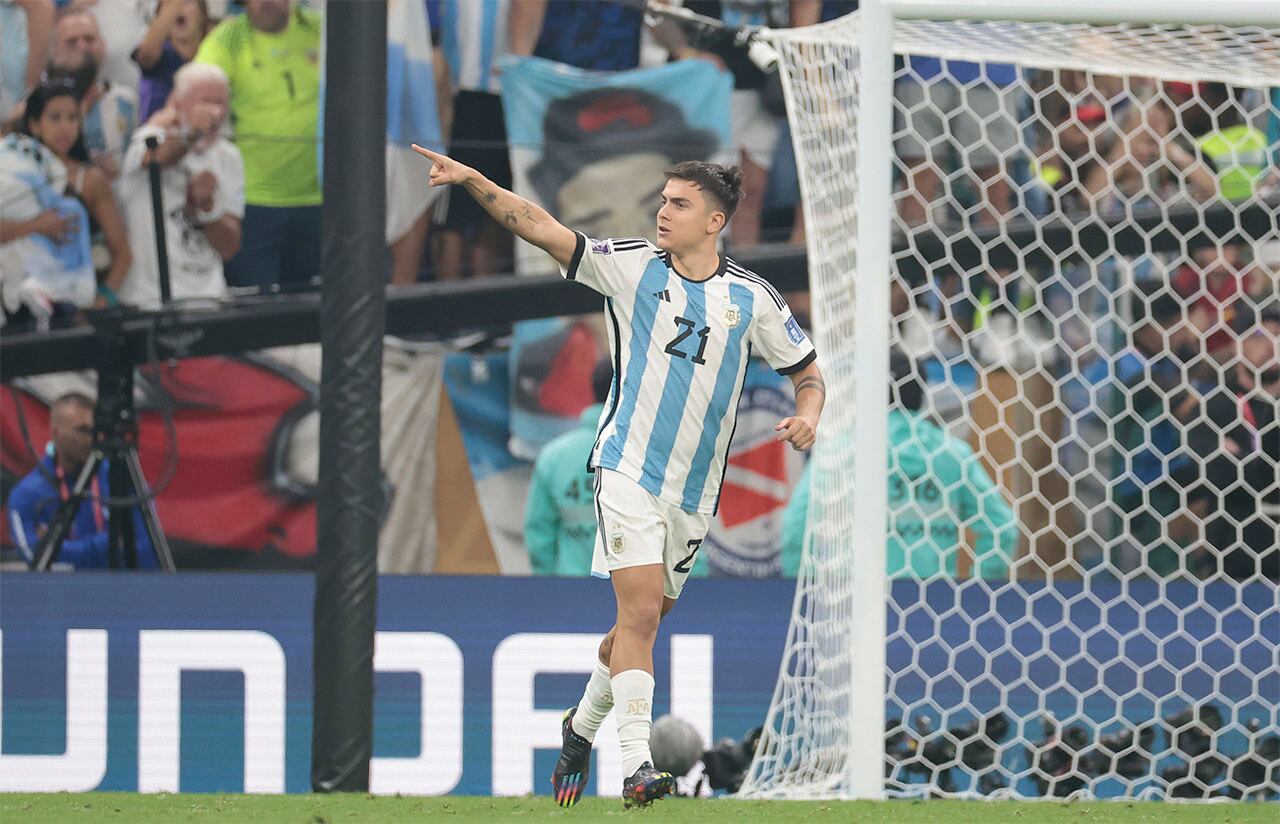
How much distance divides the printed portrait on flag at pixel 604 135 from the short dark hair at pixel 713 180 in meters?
2.91

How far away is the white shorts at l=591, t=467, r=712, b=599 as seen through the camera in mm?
4422

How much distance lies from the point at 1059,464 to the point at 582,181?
2462 millimetres

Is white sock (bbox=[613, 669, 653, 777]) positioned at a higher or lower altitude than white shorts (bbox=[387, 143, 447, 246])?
lower

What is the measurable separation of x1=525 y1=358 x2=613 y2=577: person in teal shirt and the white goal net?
1.14 meters

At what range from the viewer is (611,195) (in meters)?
7.61

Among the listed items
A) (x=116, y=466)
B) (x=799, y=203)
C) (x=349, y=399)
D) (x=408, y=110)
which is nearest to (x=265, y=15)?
(x=408, y=110)

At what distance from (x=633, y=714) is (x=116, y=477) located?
11.7 ft

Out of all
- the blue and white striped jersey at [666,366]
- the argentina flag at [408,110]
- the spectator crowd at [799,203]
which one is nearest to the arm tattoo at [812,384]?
the blue and white striped jersey at [666,366]

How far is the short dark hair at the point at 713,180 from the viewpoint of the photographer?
455cm

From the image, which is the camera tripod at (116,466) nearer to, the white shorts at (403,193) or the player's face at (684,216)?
the white shorts at (403,193)

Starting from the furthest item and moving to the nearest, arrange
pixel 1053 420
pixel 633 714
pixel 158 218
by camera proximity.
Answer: pixel 158 218, pixel 1053 420, pixel 633 714

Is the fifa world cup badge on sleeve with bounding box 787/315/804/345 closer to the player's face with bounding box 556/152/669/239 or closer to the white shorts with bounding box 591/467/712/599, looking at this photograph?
the white shorts with bounding box 591/467/712/599

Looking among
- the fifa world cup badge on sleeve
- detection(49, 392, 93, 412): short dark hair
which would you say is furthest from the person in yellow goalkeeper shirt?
the fifa world cup badge on sleeve

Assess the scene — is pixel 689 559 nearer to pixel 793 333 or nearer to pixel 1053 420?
pixel 793 333
